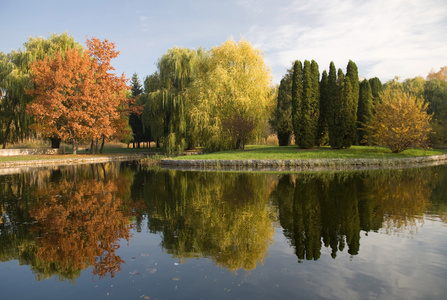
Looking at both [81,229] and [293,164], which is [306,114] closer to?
[293,164]

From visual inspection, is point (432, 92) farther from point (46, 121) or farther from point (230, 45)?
point (46, 121)

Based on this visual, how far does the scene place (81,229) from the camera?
691cm

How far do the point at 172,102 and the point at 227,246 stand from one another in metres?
26.5

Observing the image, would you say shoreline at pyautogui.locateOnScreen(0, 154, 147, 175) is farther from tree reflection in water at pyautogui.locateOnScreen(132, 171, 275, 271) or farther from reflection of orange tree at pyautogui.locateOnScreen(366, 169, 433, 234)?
reflection of orange tree at pyautogui.locateOnScreen(366, 169, 433, 234)

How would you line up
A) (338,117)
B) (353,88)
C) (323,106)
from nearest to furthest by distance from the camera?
(338,117), (353,88), (323,106)

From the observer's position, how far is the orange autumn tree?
1110 inches

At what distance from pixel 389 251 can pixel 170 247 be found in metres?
3.88

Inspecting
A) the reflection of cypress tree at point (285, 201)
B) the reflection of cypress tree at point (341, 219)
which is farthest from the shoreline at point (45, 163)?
the reflection of cypress tree at point (341, 219)

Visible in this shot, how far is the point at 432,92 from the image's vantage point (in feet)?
135

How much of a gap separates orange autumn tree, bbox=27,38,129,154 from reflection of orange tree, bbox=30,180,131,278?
19.4 m

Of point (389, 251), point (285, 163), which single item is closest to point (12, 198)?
A: point (389, 251)

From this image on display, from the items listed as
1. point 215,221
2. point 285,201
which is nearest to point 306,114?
point 285,201

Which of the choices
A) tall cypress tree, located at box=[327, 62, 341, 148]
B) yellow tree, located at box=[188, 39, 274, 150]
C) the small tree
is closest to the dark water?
the small tree

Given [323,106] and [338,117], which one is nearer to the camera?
[338,117]
